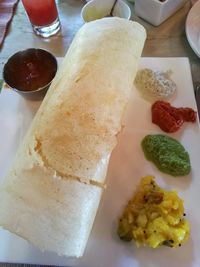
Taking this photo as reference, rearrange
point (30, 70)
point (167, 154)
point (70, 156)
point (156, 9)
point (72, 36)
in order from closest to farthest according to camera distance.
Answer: point (70, 156) < point (167, 154) < point (30, 70) < point (156, 9) < point (72, 36)

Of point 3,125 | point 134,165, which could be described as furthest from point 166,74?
point 3,125

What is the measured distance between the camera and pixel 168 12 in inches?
54.4

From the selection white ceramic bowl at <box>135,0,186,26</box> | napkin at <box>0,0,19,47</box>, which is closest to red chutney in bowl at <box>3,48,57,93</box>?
napkin at <box>0,0,19,47</box>

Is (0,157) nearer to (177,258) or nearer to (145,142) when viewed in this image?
(145,142)

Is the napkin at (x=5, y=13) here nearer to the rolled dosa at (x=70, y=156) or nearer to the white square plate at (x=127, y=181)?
the white square plate at (x=127, y=181)

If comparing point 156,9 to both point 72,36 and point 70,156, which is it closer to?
point 72,36

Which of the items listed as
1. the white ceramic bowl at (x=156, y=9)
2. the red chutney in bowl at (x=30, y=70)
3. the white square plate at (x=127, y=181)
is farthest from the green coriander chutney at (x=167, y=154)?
the white ceramic bowl at (x=156, y=9)

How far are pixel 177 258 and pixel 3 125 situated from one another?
79cm

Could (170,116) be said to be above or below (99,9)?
below

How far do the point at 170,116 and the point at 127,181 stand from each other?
0.96ft

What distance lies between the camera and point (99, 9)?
1378mm

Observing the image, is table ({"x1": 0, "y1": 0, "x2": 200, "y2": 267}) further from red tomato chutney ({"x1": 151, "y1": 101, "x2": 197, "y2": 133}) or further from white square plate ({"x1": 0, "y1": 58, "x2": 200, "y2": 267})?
red tomato chutney ({"x1": 151, "y1": 101, "x2": 197, "y2": 133})

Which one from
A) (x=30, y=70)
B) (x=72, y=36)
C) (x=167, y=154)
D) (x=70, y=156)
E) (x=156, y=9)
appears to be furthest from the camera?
(x=72, y=36)

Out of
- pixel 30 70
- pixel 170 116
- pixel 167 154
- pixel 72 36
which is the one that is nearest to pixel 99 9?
pixel 72 36
